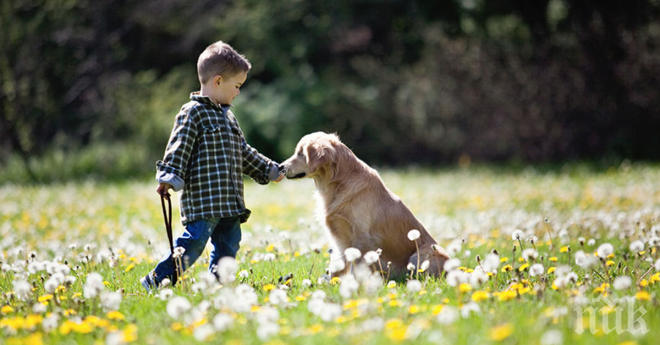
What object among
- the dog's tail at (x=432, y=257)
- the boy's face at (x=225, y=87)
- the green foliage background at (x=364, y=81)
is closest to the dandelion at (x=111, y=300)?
the boy's face at (x=225, y=87)

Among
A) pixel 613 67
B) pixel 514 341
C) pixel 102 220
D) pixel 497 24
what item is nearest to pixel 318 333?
pixel 514 341

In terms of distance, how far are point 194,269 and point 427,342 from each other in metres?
2.56

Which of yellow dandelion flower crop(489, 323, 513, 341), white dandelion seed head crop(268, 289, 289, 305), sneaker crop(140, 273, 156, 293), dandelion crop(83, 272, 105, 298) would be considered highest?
dandelion crop(83, 272, 105, 298)

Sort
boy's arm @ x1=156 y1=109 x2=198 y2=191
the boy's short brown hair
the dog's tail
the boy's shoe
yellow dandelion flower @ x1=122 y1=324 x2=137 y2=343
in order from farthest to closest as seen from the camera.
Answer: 1. the dog's tail
2. the boy's short brown hair
3. the boy's shoe
4. boy's arm @ x1=156 y1=109 x2=198 y2=191
5. yellow dandelion flower @ x1=122 y1=324 x2=137 y2=343

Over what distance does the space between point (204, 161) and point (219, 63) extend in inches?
28.4

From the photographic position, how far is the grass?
284 centimetres

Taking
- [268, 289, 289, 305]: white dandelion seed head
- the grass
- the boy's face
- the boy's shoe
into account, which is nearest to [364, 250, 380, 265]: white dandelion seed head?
the grass

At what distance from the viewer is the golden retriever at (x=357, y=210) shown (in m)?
Result: 4.66

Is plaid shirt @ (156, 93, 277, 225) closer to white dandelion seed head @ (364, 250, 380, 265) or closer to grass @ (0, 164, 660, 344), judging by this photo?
grass @ (0, 164, 660, 344)

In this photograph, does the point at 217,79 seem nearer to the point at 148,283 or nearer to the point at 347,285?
the point at 148,283

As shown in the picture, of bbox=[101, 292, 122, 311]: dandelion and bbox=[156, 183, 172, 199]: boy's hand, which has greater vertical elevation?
bbox=[156, 183, 172, 199]: boy's hand

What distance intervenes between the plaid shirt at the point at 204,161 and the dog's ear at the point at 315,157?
56cm

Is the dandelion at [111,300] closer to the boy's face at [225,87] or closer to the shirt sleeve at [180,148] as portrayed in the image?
the shirt sleeve at [180,148]

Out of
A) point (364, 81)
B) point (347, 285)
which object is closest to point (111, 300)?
point (347, 285)
